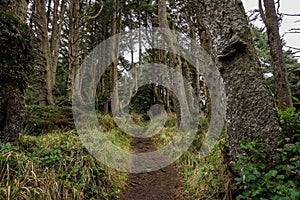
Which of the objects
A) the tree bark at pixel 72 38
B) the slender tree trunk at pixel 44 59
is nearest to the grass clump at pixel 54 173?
the slender tree trunk at pixel 44 59

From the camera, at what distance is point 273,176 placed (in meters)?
1.99

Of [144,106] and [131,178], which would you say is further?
[144,106]

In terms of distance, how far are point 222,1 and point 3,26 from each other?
3425 mm

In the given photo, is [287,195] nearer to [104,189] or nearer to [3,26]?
[104,189]

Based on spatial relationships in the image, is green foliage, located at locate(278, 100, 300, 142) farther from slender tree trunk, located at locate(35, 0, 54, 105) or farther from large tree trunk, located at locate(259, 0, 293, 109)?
slender tree trunk, located at locate(35, 0, 54, 105)

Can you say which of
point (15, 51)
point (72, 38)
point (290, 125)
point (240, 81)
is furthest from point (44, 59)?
point (290, 125)

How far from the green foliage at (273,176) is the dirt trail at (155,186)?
2064 mm

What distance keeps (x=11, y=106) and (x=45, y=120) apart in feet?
6.91

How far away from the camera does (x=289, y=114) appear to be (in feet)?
7.99

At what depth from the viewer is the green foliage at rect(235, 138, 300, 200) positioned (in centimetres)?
186

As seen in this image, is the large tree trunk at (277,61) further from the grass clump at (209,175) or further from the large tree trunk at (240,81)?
the large tree trunk at (240,81)

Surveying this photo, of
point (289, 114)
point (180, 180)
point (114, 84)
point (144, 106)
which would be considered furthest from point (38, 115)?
point (144, 106)

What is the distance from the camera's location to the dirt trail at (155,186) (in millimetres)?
4036

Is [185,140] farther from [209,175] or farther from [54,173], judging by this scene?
[54,173]
